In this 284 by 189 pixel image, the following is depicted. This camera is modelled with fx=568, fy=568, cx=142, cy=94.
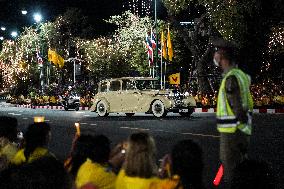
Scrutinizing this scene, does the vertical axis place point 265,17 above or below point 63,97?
above

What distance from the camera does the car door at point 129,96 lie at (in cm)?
2491

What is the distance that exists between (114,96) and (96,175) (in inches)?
823

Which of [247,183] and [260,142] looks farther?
[260,142]

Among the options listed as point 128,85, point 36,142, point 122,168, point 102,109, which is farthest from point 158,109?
point 122,168

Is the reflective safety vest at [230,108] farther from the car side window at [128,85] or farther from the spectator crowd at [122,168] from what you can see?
the car side window at [128,85]

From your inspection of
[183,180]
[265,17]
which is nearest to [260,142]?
Answer: [183,180]

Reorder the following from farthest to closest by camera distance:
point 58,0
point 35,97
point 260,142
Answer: point 58,0 < point 35,97 < point 260,142

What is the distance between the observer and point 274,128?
17.6 m

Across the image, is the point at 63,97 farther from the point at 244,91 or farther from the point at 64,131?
the point at 244,91

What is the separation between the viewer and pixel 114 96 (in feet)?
84.9

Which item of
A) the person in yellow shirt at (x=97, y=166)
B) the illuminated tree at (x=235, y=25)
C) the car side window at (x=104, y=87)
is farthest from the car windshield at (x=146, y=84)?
the person in yellow shirt at (x=97, y=166)

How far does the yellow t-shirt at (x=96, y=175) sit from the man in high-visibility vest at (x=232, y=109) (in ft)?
4.18

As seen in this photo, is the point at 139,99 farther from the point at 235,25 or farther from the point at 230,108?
the point at 230,108

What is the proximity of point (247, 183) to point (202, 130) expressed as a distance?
1337cm
